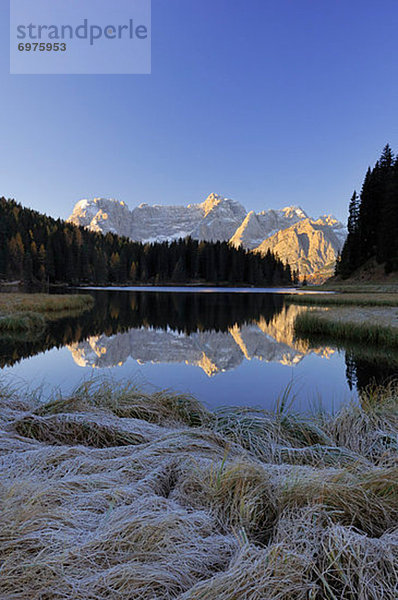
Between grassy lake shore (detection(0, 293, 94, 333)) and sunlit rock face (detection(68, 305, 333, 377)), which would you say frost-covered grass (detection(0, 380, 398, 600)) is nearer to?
sunlit rock face (detection(68, 305, 333, 377))

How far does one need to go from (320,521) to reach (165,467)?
1.70 meters

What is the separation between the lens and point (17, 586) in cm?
182

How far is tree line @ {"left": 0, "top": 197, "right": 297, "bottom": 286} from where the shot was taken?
3873 inches

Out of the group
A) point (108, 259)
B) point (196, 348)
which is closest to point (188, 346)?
point (196, 348)

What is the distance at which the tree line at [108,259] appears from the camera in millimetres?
98375

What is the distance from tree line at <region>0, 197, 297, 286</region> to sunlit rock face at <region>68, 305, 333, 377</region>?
297 feet

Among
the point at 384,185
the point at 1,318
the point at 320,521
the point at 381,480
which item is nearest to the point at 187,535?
the point at 320,521

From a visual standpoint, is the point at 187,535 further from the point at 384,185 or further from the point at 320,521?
the point at 384,185

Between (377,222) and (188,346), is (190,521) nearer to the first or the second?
(188,346)

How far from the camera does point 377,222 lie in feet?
227

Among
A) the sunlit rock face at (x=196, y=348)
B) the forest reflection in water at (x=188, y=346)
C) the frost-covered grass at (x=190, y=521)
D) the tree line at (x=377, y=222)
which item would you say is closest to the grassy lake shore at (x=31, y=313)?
the forest reflection in water at (x=188, y=346)

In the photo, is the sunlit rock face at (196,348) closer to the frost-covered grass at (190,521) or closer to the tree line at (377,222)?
the frost-covered grass at (190,521)

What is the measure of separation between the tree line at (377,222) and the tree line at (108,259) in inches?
2151

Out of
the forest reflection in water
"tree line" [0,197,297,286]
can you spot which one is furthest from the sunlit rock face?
"tree line" [0,197,297,286]
